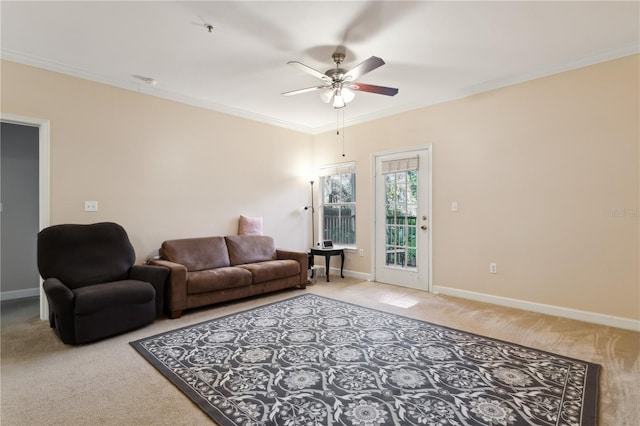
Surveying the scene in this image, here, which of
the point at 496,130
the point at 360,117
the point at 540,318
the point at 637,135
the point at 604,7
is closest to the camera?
the point at 604,7

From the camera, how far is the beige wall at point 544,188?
3.19 metres

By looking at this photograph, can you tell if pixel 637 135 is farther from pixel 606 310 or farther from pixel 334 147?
pixel 334 147

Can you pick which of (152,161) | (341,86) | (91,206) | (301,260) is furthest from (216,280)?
(341,86)

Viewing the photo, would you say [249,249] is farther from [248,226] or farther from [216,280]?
[216,280]

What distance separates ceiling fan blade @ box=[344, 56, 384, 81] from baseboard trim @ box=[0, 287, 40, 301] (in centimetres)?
520

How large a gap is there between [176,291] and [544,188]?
433 centimetres

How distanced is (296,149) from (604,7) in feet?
14.6

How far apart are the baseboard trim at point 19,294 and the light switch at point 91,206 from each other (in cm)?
201

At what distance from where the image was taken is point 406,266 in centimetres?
493

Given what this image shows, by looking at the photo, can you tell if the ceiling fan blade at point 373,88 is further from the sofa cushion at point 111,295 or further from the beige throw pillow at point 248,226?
the sofa cushion at point 111,295

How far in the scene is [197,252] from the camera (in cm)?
426

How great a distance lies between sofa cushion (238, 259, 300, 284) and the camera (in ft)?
13.9

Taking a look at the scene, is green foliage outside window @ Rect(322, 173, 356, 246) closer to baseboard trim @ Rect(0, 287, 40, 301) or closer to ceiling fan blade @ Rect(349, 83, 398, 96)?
ceiling fan blade @ Rect(349, 83, 398, 96)

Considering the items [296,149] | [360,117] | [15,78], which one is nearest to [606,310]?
[360,117]
